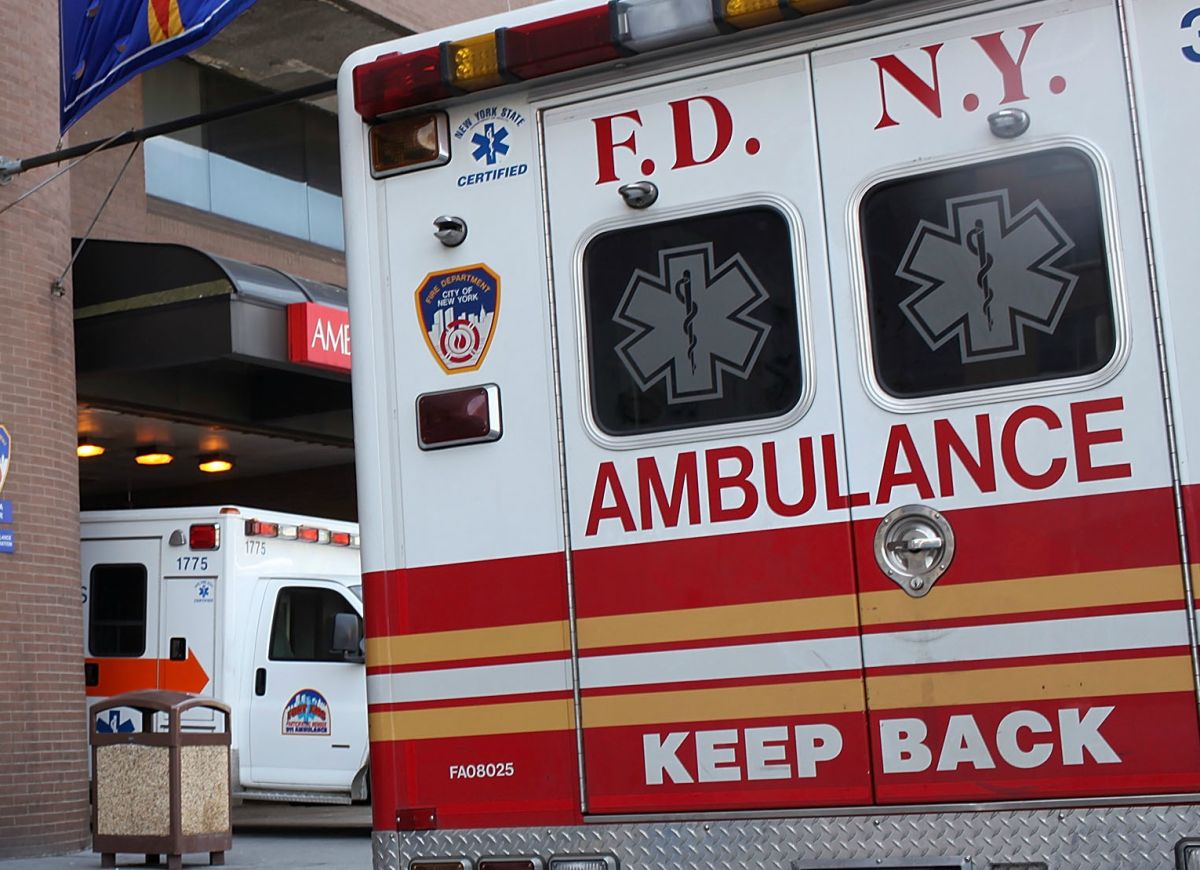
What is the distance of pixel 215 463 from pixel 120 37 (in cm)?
929

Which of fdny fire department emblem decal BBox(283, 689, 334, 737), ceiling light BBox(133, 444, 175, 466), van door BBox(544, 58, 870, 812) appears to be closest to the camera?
van door BBox(544, 58, 870, 812)

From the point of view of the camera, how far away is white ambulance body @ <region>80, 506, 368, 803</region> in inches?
568

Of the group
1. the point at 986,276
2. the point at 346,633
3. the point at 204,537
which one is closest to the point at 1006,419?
the point at 986,276

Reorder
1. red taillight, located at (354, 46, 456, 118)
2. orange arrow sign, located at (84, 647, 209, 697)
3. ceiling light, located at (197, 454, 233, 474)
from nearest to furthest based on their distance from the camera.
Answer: red taillight, located at (354, 46, 456, 118) → orange arrow sign, located at (84, 647, 209, 697) → ceiling light, located at (197, 454, 233, 474)

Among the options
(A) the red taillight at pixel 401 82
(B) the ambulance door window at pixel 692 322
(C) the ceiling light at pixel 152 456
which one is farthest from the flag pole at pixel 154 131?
(C) the ceiling light at pixel 152 456

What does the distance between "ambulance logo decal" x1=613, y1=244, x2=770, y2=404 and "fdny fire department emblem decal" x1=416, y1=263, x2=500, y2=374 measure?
0.37 meters

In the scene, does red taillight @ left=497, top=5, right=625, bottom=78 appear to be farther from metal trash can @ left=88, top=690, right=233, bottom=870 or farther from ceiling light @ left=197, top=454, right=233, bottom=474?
ceiling light @ left=197, top=454, right=233, bottom=474

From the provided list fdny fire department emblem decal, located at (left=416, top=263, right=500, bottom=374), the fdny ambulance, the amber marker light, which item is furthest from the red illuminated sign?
the fdny ambulance

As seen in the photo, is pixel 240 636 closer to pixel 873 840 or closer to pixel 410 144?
pixel 410 144

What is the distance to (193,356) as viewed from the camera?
14531 millimetres

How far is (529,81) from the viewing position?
4418 mm

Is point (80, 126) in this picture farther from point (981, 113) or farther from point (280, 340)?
point (981, 113)

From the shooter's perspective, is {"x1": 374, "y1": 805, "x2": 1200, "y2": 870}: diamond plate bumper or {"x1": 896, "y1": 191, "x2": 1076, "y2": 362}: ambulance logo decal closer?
{"x1": 374, "y1": 805, "x2": 1200, "y2": 870}: diamond plate bumper

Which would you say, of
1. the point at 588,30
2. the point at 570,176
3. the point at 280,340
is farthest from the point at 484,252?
the point at 280,340
